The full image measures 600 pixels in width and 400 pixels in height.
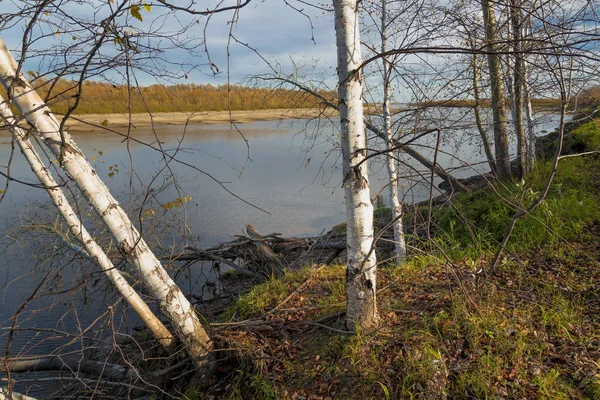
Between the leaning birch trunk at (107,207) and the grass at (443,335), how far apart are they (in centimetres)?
36

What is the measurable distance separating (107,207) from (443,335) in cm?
240

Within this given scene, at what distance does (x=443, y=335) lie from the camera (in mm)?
2887

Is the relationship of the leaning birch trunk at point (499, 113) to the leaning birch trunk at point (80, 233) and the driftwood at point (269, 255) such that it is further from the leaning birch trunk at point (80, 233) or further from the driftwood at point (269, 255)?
the leaning birch trunk at point (80, 233)

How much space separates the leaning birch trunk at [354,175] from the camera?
246 centimetres

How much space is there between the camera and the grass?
101 inches

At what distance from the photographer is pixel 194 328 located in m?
3.20

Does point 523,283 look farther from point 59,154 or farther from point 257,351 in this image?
point 59,154

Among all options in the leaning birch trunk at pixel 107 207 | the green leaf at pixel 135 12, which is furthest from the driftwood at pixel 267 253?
the green leaf at pixel 135 12

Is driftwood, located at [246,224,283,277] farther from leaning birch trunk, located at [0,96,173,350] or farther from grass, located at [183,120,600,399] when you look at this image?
leaning birch trunk, located at [0,96,173,350]

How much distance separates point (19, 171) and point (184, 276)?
7482 millimetres

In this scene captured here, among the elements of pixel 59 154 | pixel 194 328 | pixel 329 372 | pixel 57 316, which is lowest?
pixel 57 316

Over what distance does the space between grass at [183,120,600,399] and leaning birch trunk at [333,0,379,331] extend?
229 mm

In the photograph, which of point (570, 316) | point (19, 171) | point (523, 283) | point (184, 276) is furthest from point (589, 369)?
point (19, 171)

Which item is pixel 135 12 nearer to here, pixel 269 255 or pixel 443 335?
pixel 443 335
